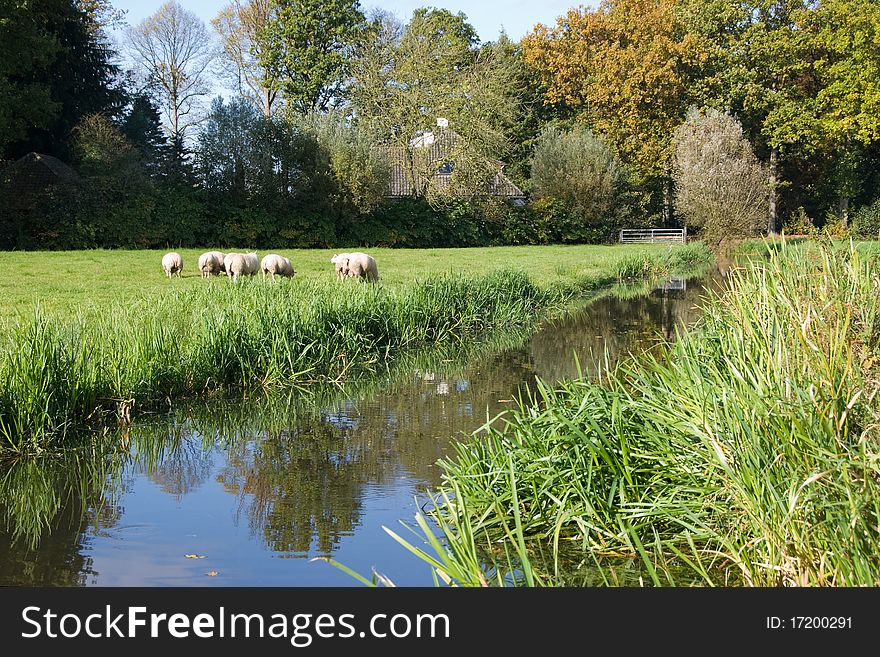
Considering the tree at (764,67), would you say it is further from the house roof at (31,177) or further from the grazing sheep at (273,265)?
the grazing sheep at (273,265)

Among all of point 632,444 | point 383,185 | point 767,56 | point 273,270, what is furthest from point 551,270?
point 767,56

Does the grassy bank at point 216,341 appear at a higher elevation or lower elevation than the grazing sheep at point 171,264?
lower

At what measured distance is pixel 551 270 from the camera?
24406mm

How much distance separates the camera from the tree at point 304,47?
48.3m

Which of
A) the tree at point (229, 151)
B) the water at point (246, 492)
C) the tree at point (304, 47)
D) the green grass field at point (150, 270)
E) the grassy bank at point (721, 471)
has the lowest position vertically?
the water at point (246, 492)

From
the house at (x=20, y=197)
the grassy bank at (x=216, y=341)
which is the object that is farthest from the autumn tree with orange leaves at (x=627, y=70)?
the grassy bank at (x=216, y=341)

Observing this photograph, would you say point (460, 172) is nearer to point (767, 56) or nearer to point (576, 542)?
point (767, 56)

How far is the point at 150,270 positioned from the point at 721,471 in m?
18.7

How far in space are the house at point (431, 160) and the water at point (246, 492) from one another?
31.9m

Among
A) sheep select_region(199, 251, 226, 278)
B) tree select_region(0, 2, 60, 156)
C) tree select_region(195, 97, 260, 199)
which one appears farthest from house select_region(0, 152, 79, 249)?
sheep select_region(199, 251, 226, 278)

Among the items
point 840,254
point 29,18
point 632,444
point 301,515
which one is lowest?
point 301,515

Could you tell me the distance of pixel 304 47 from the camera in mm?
49219
